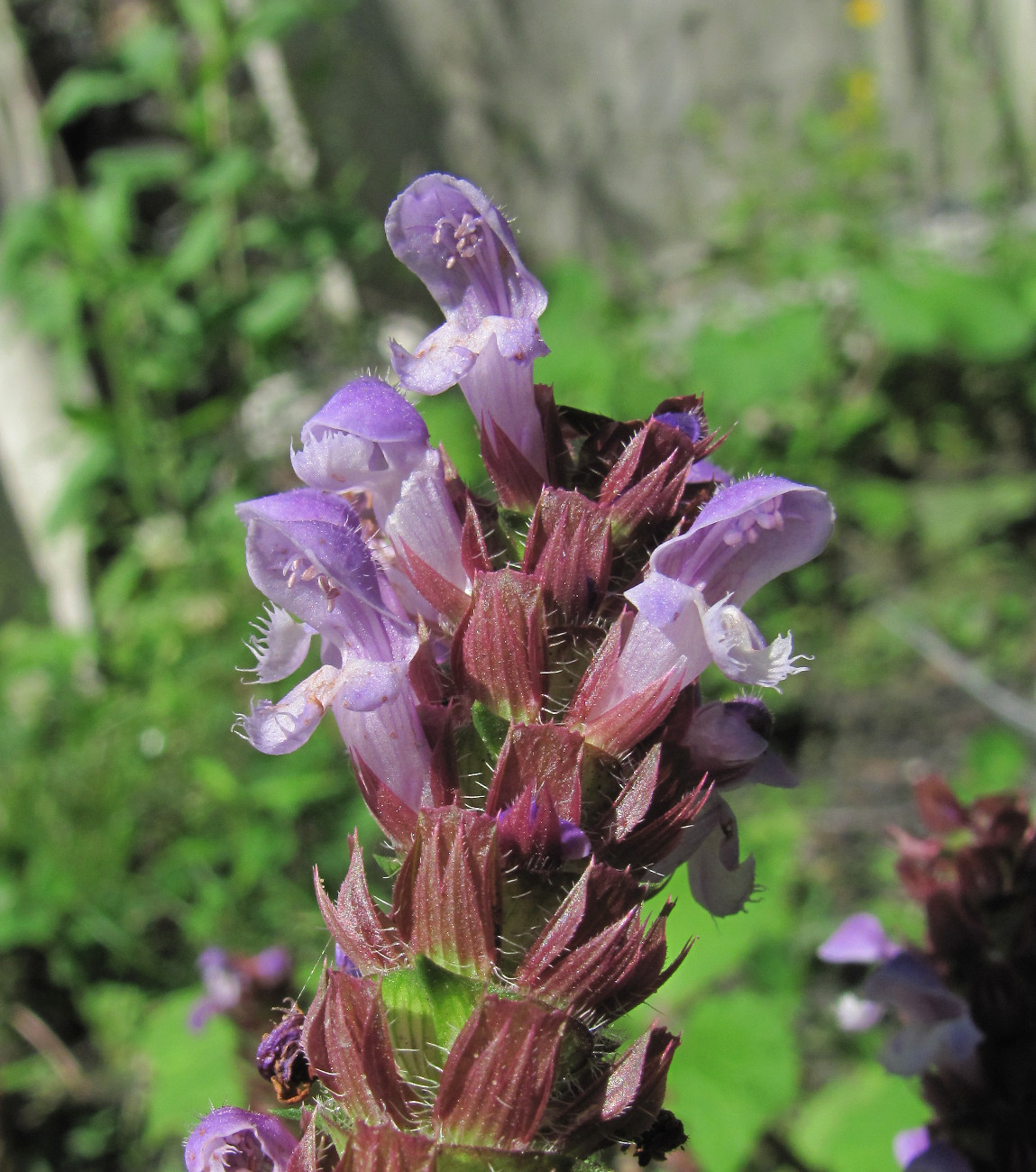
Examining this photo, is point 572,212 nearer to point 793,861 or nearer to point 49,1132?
point 793,861

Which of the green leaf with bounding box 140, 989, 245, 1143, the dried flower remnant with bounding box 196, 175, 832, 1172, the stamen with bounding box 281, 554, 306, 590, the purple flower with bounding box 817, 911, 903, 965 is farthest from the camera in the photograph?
the green leaf with bounding box 140, 989, 245, 1143

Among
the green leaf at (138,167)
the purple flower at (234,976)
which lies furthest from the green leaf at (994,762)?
the green leaf at (138,167)

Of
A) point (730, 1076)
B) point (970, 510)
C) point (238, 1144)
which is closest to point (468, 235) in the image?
point (238, 1144)

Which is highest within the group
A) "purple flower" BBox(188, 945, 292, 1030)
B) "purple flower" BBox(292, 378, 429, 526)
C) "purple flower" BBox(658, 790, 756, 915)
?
"purple flower" BBox(292, 378, 429, 526)

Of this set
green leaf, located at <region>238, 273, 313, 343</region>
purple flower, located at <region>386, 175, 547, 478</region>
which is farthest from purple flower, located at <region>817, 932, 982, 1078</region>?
green leaf, located at <region>238, 273, 313, 343</region>

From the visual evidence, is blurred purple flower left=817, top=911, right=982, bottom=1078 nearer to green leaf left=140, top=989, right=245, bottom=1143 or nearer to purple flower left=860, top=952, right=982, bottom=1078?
purple flower left=860, top=952, right=982, bottom=1078

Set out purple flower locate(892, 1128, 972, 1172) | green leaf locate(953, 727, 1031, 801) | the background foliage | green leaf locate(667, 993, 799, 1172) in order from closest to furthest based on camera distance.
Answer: purple flower locate(892, 1128, 972, 1172), green leaf locate(667, 993, 799, 1172), green leaf locate(953, 727, 1031, 801), the background foliage

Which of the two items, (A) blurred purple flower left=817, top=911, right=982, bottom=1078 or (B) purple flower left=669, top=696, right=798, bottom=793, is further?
(A) blurred purple flower left=817, top=911, right=982, bottom=1078

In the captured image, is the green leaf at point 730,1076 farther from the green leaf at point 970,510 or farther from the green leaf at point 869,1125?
the green leaf at point 970,510
